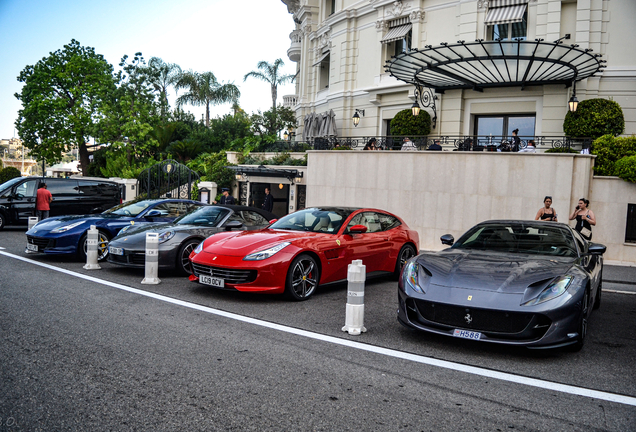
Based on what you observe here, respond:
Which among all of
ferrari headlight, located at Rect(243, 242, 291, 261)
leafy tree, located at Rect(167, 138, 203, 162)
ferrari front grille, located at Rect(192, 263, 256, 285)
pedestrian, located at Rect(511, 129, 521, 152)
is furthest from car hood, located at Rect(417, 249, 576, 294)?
leafy tree, located at Rect(167, 138, 203, 162)

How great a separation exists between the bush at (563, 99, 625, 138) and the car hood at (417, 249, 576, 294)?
13.3 meters

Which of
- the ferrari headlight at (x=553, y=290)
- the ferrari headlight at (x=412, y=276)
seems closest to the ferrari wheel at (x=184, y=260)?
the ferrari headlight at (x=412, y=276)

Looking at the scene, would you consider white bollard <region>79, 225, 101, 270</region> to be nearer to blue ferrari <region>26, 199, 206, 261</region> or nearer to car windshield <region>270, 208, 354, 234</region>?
blue ferrari <region>26, 199, 206, 261</region>

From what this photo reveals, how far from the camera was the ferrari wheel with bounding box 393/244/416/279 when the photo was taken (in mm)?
9656

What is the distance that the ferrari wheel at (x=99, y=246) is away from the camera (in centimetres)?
1052

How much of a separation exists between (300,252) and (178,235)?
2.94 meters

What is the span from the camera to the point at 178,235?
9.38m

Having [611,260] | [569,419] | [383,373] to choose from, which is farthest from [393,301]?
[611,260]

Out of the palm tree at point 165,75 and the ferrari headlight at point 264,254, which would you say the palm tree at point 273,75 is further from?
the ferrari headlight at point 264,254

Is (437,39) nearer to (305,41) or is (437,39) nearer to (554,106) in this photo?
(554,106)

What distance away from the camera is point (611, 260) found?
48.1 feet

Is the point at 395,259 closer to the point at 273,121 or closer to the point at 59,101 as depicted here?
the point at 273,121

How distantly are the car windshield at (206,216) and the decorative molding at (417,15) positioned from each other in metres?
15.2

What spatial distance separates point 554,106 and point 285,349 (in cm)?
1728
